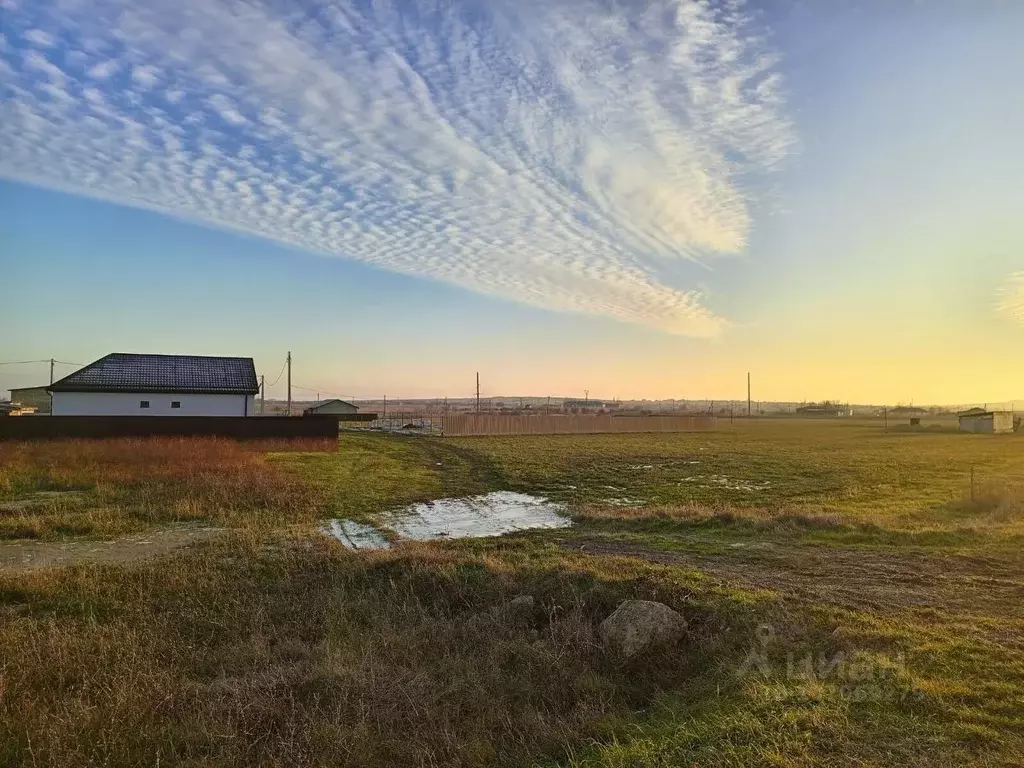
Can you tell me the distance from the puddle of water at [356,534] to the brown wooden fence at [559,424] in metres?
33.4

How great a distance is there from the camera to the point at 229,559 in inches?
398

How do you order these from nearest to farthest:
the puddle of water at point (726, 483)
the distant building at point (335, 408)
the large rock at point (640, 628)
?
the large rock at point (640, 628), the puddle of water at point (726, 483), the distant building at point (335, 408)

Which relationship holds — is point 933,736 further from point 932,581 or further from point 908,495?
point 908,495

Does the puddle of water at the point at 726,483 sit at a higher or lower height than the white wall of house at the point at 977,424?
lower

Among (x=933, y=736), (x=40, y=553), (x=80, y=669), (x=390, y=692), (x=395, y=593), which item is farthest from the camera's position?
(x=40, y=553)

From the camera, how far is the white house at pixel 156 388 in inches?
1226

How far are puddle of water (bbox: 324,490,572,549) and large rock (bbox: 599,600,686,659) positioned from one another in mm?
5637

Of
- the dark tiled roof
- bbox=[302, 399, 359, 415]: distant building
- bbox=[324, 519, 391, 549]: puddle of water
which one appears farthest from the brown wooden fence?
bbox=[324, 519, 391, 549]: puddle of water

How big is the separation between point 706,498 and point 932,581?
9183mm

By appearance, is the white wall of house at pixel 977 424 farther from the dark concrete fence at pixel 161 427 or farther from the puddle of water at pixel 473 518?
the dark concrete fence at pixel 161 427

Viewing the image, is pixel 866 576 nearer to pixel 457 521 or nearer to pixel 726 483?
pixel 457 521

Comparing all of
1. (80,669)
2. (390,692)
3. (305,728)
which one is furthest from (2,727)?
(390,692)

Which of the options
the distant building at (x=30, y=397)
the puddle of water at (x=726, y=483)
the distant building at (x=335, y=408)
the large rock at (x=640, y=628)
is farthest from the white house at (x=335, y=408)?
the large rock at (x=640, y=628)

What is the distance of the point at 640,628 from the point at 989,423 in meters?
64.0
